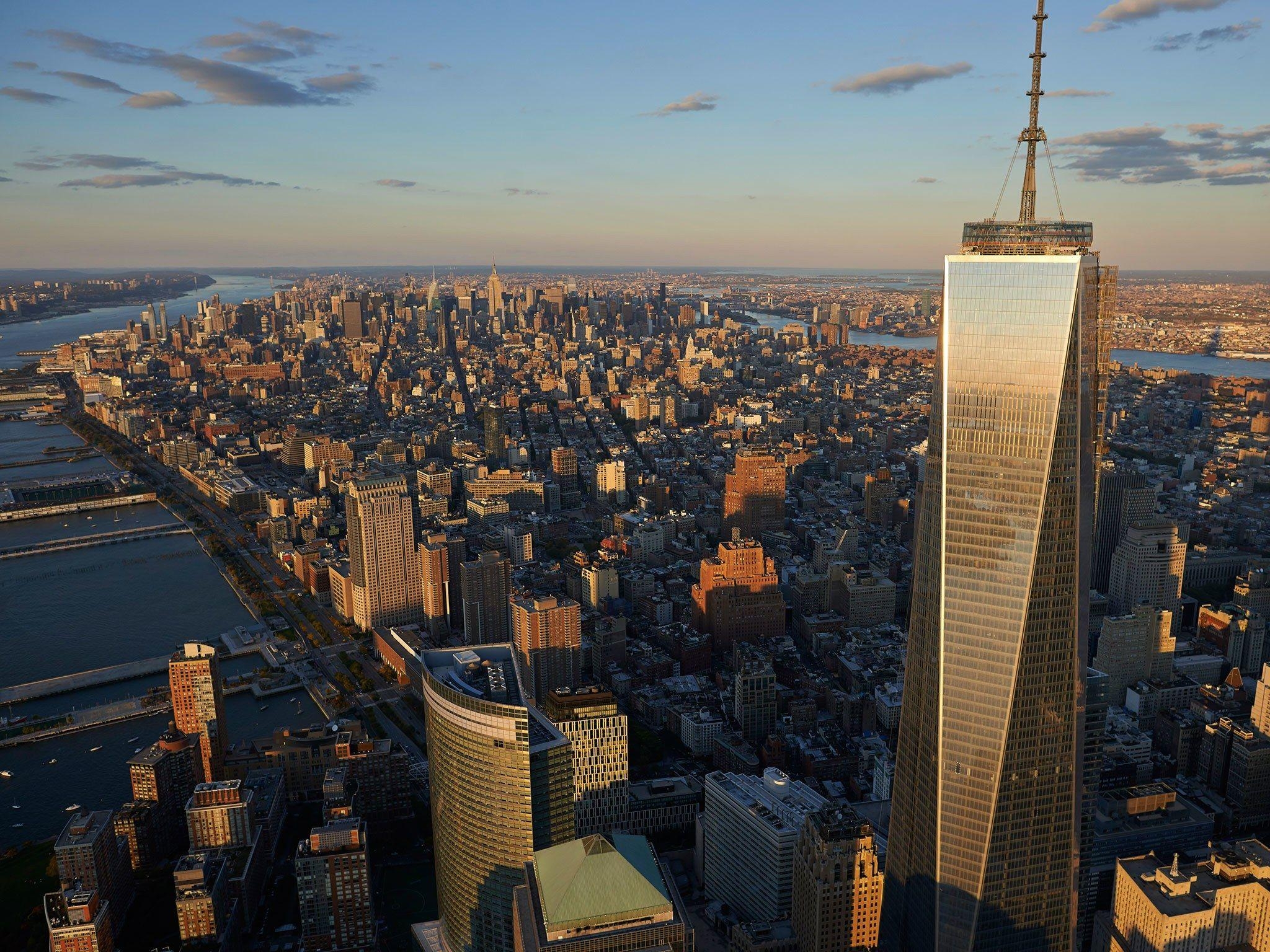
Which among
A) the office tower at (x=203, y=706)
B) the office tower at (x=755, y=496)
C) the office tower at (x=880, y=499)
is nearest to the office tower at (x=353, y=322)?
the office tower at (x=755, y=496)

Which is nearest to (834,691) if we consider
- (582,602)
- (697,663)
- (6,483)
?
(697,663)

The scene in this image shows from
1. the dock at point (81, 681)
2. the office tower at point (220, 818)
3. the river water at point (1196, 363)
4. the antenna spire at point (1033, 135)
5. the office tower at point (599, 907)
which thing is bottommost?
the dock at point (81, 681)

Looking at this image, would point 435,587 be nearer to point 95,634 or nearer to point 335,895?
point 95,634

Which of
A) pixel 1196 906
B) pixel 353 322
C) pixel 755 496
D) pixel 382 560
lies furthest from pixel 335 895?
pixel 353 322

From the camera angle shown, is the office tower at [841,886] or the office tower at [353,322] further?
A: the office tower at [353,322]

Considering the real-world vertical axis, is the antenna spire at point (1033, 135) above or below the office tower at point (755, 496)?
above

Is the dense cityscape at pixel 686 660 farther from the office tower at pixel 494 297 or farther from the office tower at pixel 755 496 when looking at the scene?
the office tower at pixel 494 297

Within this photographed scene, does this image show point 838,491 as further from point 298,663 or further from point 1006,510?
point 1006,510
